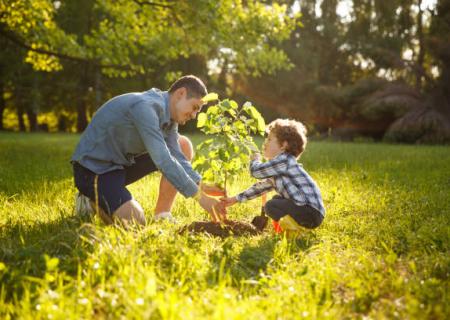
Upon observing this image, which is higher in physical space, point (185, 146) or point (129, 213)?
point (185, 146)

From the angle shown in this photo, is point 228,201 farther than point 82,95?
No

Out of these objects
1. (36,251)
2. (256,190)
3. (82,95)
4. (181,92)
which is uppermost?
(82,95)

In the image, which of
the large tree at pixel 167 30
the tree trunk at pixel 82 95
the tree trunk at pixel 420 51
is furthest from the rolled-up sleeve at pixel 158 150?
the tree trunk at pixel 82 95

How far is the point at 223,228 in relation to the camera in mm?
3865

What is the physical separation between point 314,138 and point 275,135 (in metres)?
19.9

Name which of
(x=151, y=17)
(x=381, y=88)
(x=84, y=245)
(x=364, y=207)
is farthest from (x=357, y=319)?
(x=381, y=88)

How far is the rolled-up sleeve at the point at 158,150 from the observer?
11.8 feet

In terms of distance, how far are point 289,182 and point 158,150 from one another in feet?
4.01

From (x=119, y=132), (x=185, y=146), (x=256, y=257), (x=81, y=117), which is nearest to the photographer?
(x=256, y=257)

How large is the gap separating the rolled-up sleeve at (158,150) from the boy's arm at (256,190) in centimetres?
61

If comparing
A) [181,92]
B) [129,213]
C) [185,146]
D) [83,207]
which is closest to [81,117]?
[185,146]

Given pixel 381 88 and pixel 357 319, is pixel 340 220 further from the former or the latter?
pixel 381 88

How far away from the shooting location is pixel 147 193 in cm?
565

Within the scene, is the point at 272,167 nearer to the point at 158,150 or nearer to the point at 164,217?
the point at 158,150
